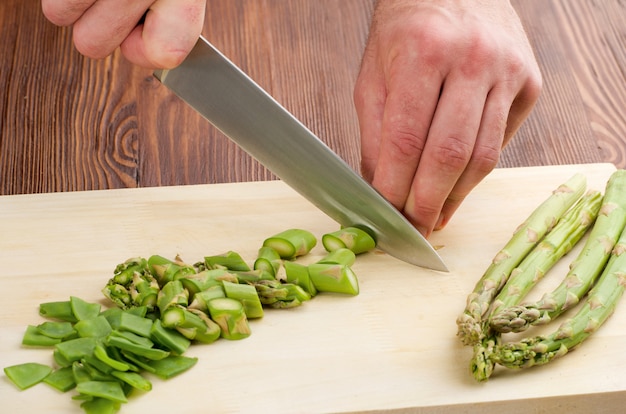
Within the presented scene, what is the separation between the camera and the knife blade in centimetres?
242

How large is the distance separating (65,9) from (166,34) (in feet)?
0.75

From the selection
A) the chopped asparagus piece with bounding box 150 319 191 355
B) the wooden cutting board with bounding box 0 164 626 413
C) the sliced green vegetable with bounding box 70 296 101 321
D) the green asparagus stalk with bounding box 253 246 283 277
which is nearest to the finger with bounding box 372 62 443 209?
the wooden cutting board with bounding box 0 164 626 413

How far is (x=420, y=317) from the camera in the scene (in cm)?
236

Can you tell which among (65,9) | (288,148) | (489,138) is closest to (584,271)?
(489,138)

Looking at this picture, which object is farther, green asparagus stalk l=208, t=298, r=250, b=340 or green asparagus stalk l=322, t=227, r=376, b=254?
green asparagus stalk l=322, t=227, r=376, b=254

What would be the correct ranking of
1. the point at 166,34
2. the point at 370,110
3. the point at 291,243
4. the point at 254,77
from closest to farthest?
the point at 166,34
the point at 291,243
the point at 370,110
the point at 254,77

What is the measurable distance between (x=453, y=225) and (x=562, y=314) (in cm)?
43

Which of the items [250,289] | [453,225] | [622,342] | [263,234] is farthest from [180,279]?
[622,342]

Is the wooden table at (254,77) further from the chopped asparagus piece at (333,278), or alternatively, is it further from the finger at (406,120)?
the chopped asparagus piece at (333,278)

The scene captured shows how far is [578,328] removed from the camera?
2.26 m

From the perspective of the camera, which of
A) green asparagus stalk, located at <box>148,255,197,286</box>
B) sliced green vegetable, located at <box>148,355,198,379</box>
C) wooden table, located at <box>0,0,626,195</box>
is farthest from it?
wooden table, located at <box>0,0,626,195</box>

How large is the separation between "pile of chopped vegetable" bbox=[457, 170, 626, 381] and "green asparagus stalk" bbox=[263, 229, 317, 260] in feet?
1.51

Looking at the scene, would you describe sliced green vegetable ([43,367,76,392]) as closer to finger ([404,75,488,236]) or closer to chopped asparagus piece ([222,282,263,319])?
chopped asparagus piece ([222,282,263,319])

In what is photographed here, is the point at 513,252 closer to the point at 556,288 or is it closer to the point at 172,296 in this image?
the point at 556,288
